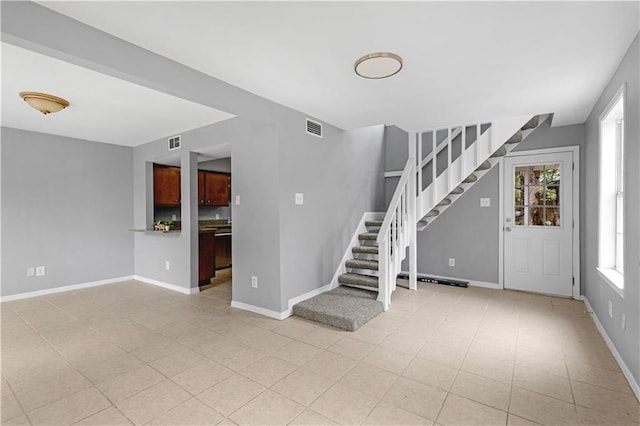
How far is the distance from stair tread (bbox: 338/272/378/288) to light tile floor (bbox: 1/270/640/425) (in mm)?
424

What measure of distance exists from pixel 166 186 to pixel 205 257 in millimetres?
1665

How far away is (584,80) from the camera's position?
9.08 ft

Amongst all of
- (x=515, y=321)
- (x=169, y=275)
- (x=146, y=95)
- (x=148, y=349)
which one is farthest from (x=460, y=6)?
(x=169, y=275)

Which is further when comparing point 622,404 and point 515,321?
point 515,321

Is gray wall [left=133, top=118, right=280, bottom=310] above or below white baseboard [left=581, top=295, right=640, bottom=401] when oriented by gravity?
above

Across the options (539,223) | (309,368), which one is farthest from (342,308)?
(539,223)

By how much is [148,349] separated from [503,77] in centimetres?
397

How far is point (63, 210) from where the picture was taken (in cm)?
477

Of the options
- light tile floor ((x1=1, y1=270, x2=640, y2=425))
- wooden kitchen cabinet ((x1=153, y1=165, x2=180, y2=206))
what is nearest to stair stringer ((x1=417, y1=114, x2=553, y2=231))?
light tile floor ((x1=1, y1=270, x2=640, y2=425))

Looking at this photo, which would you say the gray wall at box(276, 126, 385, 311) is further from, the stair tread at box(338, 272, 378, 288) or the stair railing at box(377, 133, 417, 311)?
the stair railing at box(377, 133, 417, 311)

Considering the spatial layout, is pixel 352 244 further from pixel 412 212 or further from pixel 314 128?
pixel 314 128

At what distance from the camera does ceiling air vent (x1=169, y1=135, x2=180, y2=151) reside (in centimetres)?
478

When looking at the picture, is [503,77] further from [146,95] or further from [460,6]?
[146,95]

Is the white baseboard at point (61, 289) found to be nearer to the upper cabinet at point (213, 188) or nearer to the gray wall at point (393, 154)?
the upper cabinet at point (213, 188)
